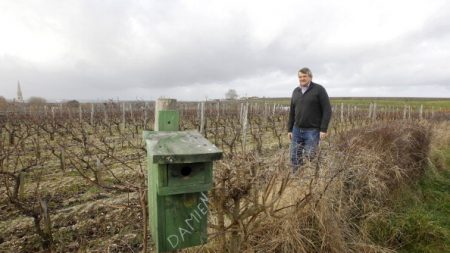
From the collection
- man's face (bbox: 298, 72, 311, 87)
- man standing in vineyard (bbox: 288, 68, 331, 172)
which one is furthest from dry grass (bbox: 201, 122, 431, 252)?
man's face (bbox: 298, 72, 311, 87)

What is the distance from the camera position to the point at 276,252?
2.49m

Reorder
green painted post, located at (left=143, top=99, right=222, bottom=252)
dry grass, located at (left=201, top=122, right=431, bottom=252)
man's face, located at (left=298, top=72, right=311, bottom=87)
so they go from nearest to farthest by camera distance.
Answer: green painted post, located at (left=143, top=99, right=222, bottom=252), dry grass, located at (left=201, top=122, right=431, bottom=252), man's face, located at (left=298, top=72, right=311, bottom=87)

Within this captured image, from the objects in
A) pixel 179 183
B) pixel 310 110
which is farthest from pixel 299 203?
pixel 310 110

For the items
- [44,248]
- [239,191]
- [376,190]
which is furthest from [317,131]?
[44,248]

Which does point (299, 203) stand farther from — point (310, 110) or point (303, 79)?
point (303, 79)

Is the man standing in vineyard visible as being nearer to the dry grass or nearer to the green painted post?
the dry grass

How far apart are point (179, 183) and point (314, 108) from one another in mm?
2979

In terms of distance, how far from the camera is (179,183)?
5.37ft

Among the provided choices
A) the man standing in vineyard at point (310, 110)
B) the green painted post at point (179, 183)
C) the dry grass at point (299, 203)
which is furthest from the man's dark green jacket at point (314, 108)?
the green painted post at point (179, 183)

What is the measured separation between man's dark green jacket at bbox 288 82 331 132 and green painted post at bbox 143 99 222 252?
8.82 feet

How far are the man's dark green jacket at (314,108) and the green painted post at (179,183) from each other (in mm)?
2687

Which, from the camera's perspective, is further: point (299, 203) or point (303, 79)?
point (303, 79)

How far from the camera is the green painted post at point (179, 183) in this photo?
5.19 ft

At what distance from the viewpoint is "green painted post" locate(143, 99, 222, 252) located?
158 cm
